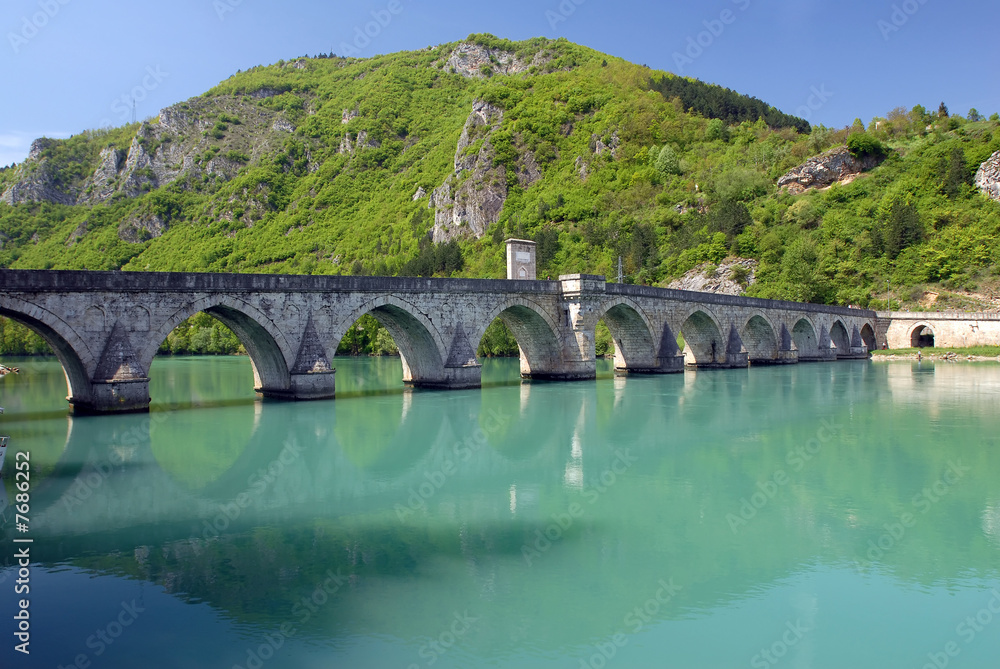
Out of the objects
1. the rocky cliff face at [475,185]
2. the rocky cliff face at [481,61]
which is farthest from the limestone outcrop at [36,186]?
the rocky cliff face at [481,61]

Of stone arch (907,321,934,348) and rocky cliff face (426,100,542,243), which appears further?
rocky cliff face (426,100,542,243)

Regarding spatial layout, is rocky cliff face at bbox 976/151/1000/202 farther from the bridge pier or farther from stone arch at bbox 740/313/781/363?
the bridge pier

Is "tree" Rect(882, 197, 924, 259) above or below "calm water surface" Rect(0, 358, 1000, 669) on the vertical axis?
above

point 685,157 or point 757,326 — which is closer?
point 757,326

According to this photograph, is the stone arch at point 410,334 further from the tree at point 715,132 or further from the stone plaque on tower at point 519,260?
the tree at point 715,132

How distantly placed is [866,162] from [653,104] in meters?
25.0

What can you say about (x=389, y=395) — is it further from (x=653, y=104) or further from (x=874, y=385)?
(x=653, y=104)

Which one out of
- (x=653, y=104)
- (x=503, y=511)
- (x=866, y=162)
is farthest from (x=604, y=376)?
(x=653, y=104)

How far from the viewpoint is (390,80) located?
112m

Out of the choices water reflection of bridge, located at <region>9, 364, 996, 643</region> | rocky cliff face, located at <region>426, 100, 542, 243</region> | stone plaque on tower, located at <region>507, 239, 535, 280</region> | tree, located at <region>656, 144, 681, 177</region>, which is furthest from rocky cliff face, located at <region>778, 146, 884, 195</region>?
water reflection of bridge, located at <region>9, 364, 996, 643</region>

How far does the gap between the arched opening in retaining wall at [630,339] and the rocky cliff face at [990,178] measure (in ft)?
140

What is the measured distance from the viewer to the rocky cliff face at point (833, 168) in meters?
68.4

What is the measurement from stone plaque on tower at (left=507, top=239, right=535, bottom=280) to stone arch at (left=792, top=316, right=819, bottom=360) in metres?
25.0

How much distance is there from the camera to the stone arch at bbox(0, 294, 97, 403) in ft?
57.4
